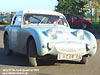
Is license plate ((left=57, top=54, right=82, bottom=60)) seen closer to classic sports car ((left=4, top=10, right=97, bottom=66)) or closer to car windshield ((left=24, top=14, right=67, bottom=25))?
classic sports car ((left=4, top=10, right=97, bottom=66))

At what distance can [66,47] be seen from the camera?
268 inches

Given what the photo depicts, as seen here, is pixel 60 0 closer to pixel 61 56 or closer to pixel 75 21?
pixel 75 21

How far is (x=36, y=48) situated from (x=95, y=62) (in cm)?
223

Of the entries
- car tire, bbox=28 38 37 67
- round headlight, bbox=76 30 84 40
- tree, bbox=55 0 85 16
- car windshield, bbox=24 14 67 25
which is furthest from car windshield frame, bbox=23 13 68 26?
tree, bbox=55 0 85 16

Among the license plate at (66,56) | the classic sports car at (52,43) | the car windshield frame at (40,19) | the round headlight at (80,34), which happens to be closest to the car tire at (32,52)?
the classic sports car at (52,43)

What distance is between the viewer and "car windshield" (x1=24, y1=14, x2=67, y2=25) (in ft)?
27.8

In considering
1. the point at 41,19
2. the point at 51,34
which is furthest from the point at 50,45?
the point at 41,19

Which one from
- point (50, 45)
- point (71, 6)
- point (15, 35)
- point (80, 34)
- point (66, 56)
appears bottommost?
point (71, 6)

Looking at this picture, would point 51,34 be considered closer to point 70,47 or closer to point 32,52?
point 70,47

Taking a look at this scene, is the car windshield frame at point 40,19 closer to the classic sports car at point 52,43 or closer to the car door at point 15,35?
the classic sports car at point 52,43

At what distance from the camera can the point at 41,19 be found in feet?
28.1

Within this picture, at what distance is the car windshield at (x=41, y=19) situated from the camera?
27.8 ft

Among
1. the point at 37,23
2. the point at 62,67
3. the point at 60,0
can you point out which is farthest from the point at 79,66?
the point at 60,0

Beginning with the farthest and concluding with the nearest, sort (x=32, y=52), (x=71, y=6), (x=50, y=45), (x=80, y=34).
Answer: (x=71, y=6) < (x=80, y=34) < (x=32, y=52) < (x=50, y=45)
